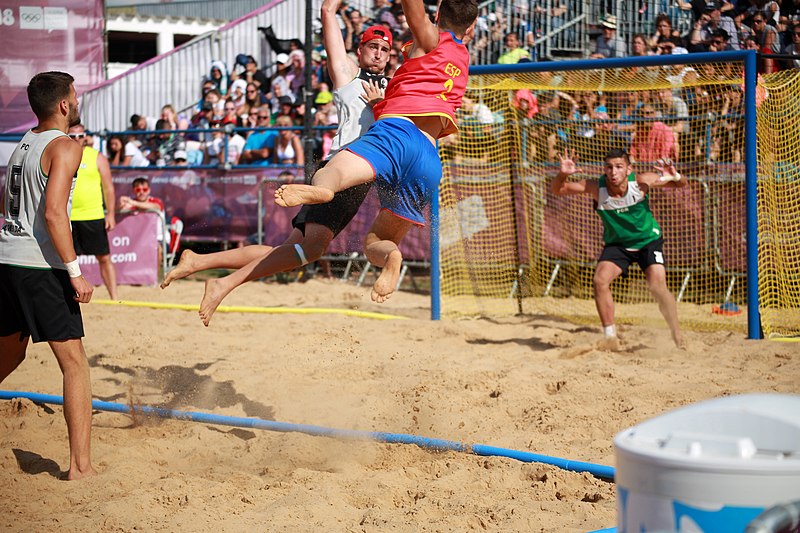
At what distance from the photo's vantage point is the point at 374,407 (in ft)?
18.5

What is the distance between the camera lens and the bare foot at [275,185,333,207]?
4.10 m

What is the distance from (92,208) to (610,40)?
691 centimetres

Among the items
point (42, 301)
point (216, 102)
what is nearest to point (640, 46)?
point (216, 102)

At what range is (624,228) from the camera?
7766mm

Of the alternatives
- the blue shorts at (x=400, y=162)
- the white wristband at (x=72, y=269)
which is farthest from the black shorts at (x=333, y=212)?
the white wristband at (x=72, y=269)

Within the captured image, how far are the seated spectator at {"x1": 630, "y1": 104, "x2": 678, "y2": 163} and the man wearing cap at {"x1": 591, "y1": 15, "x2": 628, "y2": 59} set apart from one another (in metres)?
2.42

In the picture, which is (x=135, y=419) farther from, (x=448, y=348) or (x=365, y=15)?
(x=365, y=15)

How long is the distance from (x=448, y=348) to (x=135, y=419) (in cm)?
296

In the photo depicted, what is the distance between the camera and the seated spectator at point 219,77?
628 inches

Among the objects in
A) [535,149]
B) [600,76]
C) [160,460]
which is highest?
[600,76]

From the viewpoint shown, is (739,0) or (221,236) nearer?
(739,0)

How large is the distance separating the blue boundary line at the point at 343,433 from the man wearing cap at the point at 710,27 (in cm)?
756

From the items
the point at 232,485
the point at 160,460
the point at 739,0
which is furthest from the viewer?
the point at 739,0

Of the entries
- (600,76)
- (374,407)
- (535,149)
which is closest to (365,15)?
(535,149)
